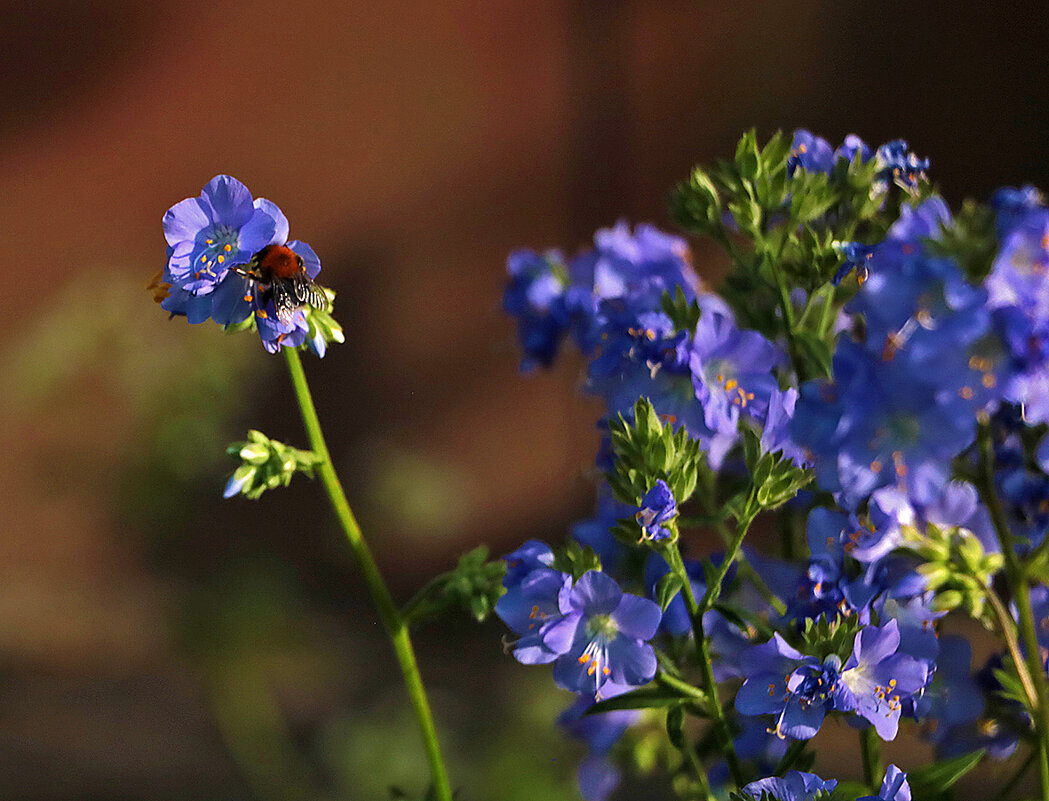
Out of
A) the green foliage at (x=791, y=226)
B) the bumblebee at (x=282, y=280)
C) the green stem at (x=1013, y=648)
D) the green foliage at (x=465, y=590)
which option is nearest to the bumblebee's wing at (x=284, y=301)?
the bumblebee at (x=282, y=280)

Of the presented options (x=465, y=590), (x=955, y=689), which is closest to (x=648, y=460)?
(x=465, y=590)

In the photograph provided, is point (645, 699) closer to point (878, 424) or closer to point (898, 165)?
point (878, 424)

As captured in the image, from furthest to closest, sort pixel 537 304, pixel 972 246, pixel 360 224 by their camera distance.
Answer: pixel 360 224, pixel 537 304, pixel 972 246

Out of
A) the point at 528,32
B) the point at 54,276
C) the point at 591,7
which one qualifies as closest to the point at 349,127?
the point at 528,32

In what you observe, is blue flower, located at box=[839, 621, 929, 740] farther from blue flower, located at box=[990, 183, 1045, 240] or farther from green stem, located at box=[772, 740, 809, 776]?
blue flower, located at box=[990, 183, 1045, 240]

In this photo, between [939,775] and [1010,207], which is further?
[939,775]

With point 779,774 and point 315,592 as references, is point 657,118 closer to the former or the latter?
point 315,592

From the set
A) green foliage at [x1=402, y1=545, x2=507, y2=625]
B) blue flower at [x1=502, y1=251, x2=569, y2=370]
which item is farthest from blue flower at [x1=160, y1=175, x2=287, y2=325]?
blue flower at [x1=502, y1=251, x2=569, y2=370]

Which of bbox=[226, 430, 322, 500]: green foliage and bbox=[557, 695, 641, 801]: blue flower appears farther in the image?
bbox=[557, 695, 641, 801]: blue flower
